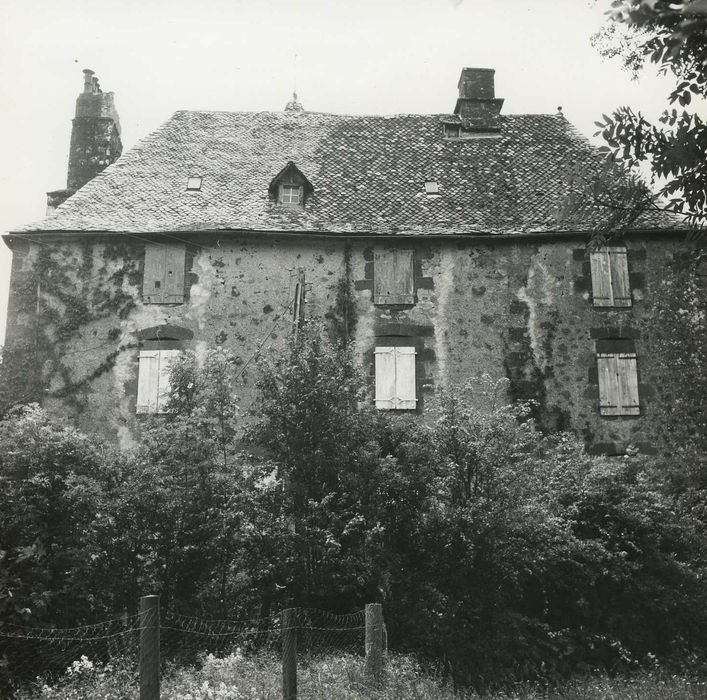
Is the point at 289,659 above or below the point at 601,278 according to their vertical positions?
below

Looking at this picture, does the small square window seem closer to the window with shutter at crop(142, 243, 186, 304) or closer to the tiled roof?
the tiled roof

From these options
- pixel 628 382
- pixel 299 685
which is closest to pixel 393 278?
pixel 628 382

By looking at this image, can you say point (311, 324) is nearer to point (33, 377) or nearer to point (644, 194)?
Answer: point (644, 194)

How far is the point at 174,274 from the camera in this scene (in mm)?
19188

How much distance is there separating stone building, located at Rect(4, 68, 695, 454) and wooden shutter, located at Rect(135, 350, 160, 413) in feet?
0.14

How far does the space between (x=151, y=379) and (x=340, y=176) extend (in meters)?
7.24

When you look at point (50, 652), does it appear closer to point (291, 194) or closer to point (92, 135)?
point (291, 194)

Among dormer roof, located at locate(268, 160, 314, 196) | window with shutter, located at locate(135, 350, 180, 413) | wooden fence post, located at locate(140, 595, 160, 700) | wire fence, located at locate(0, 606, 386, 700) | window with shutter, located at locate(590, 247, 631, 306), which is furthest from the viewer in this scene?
dormer roof, located at locate(268, 160, 314, 196)

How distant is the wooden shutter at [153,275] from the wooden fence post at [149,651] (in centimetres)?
1332

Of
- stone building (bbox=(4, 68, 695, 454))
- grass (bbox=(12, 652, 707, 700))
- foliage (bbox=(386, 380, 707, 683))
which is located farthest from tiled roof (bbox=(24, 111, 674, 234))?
grass (bbox=(12, 652, 707, 700))

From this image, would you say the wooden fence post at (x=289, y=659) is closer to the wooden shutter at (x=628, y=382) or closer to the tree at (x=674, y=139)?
the tree at (x=674, y=139)

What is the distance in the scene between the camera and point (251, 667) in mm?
9570

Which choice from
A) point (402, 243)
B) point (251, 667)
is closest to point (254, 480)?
point (251, 667)

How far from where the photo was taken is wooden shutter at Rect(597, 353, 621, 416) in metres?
18.4
